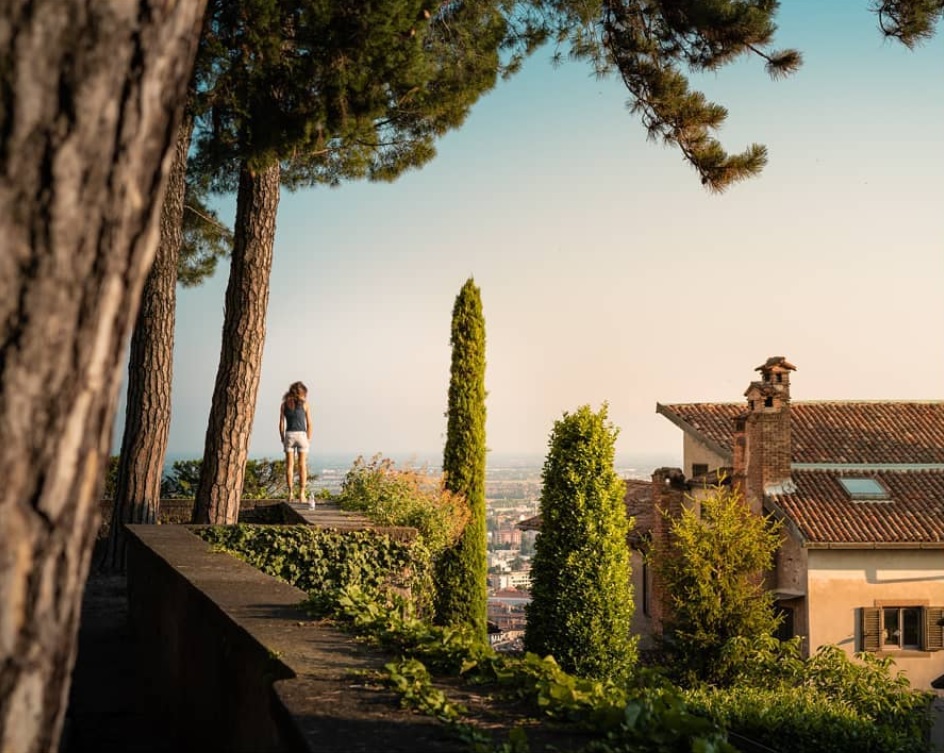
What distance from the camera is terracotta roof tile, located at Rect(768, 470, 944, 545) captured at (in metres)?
25.3

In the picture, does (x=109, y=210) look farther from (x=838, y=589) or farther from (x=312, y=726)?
(x=838, y=589)

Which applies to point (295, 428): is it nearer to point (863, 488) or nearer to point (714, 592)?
point (714, 592)

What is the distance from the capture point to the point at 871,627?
82.9 ft

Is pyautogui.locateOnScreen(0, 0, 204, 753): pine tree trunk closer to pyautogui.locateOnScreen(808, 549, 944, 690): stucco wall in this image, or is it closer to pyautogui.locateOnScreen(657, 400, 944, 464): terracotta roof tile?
pyautogui.locateOnScreen(808, 549, 944, 690): stucco wall

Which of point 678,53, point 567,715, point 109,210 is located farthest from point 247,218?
point 109,210

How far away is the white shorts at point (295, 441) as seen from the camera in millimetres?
15938

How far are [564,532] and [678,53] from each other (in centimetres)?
888

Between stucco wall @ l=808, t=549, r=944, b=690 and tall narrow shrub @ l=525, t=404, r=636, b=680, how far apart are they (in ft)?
23.7

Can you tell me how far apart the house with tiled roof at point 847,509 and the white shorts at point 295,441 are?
11.9 m

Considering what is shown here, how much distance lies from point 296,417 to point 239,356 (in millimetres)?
3078

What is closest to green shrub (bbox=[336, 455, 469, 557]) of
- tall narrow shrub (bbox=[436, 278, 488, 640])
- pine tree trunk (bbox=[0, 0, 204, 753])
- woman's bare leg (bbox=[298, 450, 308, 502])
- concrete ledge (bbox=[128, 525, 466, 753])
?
woman's bare leg (bbox=[298, 450, 308, 502])

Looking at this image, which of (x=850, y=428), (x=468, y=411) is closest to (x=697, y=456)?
(x=850, y=428)

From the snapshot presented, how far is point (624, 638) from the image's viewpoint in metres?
19.7

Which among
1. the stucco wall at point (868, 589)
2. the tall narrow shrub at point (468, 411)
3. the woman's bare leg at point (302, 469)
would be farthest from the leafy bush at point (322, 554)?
the stucco wall at point (868, 589)
